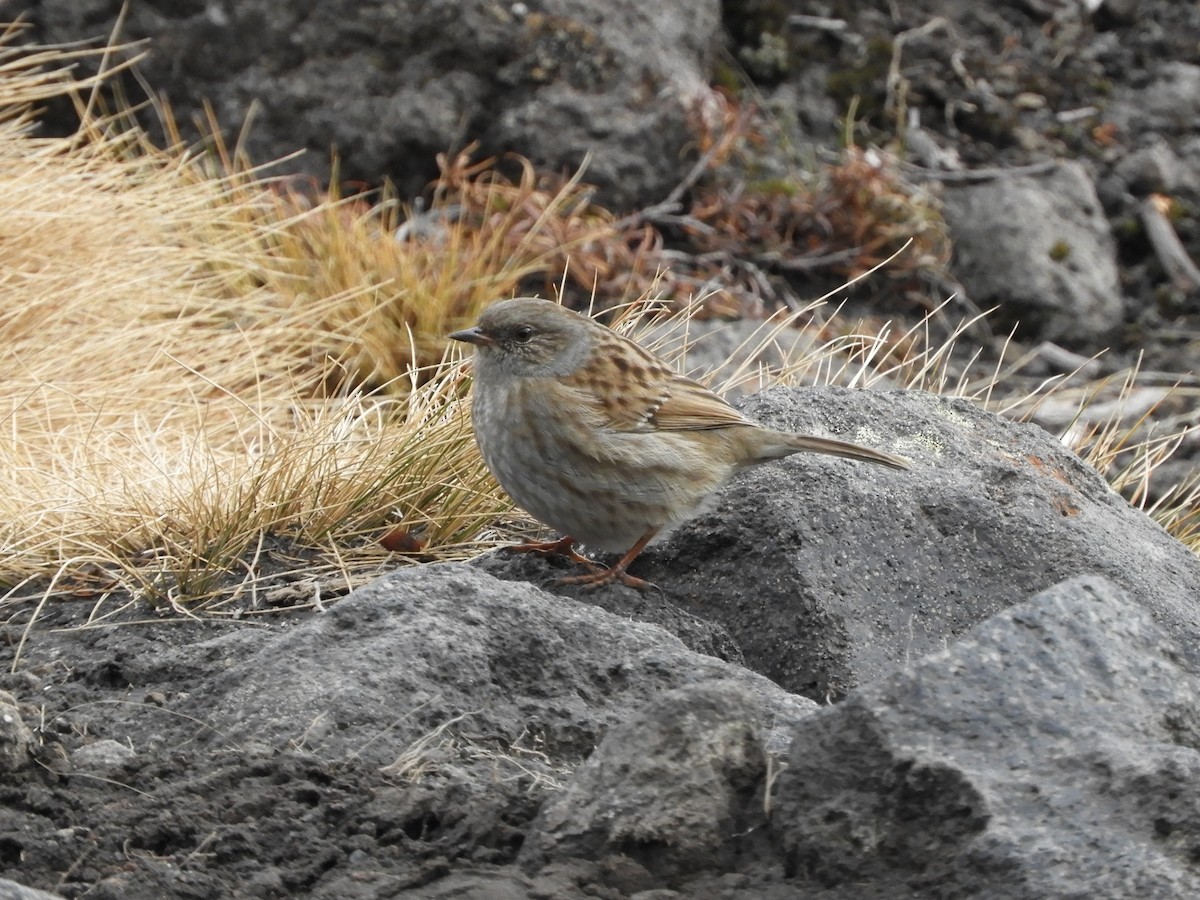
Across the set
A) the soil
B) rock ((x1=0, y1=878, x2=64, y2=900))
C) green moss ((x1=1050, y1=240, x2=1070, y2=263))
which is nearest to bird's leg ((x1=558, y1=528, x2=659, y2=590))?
the soil

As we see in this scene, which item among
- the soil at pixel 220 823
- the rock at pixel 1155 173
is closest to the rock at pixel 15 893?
the soil at pixel 220 823

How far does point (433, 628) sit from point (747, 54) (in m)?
6.65

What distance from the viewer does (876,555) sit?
165 inches

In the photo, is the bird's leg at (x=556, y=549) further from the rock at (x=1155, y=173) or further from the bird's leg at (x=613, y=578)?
the rock at (x=1155, y=173)

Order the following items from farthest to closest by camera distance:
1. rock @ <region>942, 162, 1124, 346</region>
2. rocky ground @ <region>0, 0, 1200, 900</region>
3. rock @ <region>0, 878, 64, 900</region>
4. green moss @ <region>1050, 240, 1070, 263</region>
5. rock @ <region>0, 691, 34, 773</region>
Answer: green moss @ <region>1050, 240, 1070, 263</region>, rock @ <region>942, 162, 1124, 346</region>, rock @ <region>0, 691, 34, 773</region>, rocky ground @ <region>0, 0, 1200, 900</region>, rock @ <region>0, 878, 64, 900</region>

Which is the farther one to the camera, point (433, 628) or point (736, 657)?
point (736, 657)

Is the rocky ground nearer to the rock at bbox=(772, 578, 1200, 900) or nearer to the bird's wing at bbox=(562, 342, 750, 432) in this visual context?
the rock at bbox=(772, 578, 1200, 900)

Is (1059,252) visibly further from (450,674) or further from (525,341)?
(450,674)

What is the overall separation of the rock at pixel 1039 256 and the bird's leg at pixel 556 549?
15.1 ft

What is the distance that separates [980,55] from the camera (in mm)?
9648

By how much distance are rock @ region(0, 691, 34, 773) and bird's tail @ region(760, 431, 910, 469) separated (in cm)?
206

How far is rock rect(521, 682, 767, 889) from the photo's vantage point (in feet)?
8.62

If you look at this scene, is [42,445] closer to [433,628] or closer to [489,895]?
[433,628]

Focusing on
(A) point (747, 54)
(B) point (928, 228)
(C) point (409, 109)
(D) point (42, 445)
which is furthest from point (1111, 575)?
(A) point (747, 54)
